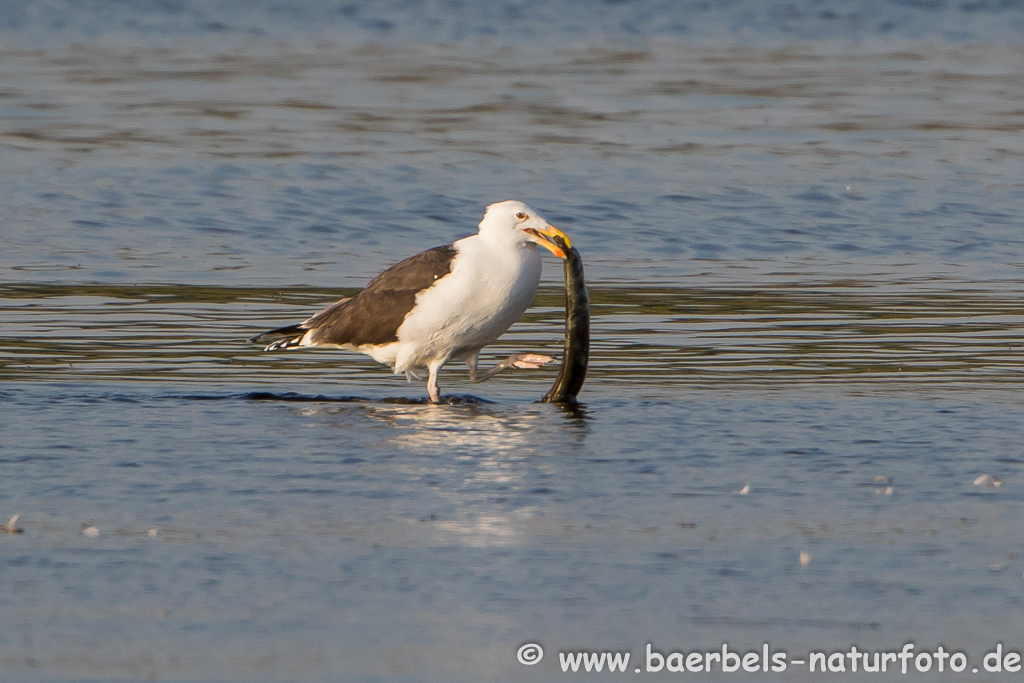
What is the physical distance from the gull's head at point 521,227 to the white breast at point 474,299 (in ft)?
0.26

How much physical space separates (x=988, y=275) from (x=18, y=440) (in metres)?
8.15

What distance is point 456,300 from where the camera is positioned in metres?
10.0

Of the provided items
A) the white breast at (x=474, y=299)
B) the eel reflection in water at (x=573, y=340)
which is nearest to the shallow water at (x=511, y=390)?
the eel reflection in water at (x=573, y=340)

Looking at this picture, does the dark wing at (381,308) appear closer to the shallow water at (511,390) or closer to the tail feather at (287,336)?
the tail feather at (287,336)

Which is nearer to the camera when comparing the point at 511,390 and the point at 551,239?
the point at 551,239

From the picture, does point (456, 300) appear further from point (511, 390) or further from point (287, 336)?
point (287, 336)

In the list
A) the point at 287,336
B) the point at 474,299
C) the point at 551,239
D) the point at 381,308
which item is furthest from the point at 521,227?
the point at 287,336

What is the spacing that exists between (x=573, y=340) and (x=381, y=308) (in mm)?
1189

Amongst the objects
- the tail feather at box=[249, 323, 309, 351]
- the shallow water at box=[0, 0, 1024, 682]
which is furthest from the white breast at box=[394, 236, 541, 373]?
the tail feather at box=[249, 323, 309, 351]

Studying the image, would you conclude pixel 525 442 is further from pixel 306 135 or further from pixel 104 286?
pixel 306 135

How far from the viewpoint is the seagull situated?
10.0 m

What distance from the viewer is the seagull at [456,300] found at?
32.9ft

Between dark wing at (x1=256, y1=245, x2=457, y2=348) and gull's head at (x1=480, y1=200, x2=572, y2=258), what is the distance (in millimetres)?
300

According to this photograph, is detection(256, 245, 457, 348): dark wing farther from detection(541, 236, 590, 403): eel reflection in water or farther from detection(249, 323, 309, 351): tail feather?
detection(541, 236, 590, 403): eel reflection in water
